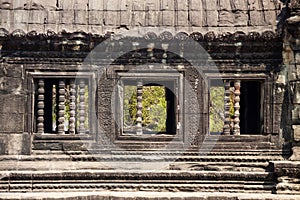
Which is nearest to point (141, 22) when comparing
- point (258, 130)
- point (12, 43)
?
point (12, 43)

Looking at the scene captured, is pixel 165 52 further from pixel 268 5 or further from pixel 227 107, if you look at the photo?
pixel 268 5

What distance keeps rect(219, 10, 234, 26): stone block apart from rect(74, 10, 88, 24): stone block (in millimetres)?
1918

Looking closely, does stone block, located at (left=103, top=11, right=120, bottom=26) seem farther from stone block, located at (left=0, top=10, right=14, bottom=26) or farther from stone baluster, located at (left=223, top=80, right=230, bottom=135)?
stone baluster, located at (left=223, top=80, right=230, bottom=135)

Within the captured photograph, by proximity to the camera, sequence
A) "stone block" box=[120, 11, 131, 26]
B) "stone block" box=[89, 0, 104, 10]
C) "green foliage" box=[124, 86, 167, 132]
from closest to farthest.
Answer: "stone block" box=[120, 11, 131, 26] → "stone block" box=[89, 0, 104, 10] → "green foliage" box=[124, 86, 167, 132]

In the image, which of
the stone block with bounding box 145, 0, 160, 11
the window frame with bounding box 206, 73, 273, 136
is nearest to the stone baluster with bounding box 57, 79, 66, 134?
the stone block with bounding box 145, 0, 160, 11

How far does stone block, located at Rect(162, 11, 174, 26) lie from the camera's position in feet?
24.7

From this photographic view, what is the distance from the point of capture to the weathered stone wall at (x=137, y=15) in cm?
748

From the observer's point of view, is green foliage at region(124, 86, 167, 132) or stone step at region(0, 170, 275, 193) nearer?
stone step at region(0, 170, 275, 193)

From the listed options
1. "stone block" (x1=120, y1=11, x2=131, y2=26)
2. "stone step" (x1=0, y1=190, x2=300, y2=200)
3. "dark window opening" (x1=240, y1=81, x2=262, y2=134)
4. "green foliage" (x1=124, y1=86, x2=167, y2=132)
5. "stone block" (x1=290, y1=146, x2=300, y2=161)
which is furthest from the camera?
"green foliage" (x1=124, y1=86, x2=167, y2=132)

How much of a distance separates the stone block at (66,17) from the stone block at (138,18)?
2.84 ft

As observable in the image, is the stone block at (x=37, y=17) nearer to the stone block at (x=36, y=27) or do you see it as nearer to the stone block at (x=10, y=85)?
the stone block at (x=36, y=27)

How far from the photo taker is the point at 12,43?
739 centimetres

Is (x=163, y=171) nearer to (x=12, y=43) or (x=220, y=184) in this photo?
(x=220, y=184)

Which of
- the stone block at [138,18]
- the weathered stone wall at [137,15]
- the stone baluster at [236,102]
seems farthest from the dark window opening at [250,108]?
the stone block at [138,18]
